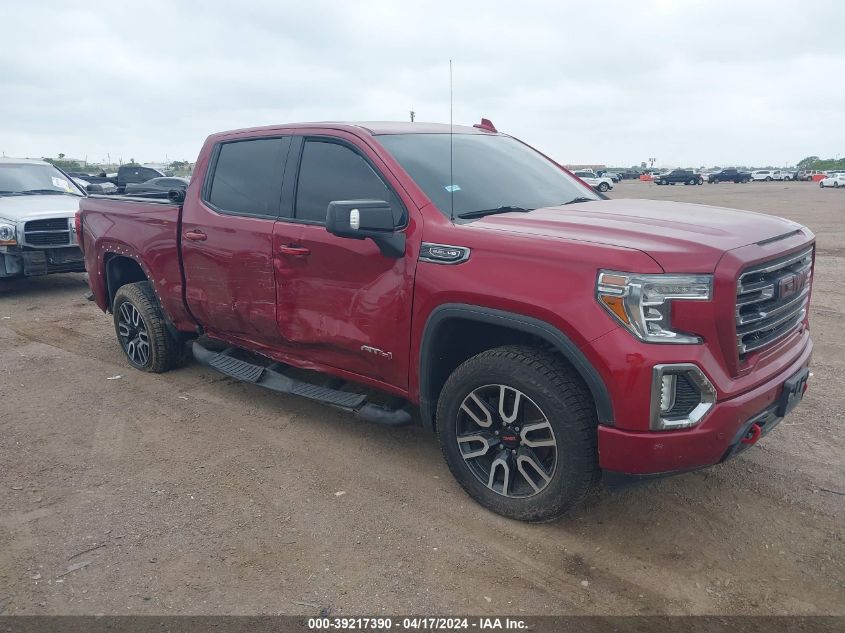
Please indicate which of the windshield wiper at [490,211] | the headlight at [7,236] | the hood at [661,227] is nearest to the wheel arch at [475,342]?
the hood at [661,227]

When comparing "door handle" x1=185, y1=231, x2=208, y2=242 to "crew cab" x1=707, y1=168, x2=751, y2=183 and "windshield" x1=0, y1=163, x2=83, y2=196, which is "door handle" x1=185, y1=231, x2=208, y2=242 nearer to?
"windshield" x1=0, y1=163, x2=83, y2=196

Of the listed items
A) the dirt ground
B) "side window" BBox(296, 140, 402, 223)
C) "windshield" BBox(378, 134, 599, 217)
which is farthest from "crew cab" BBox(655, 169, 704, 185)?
"side window" BBox(296, 140, 402, 223)

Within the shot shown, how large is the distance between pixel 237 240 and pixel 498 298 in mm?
2036

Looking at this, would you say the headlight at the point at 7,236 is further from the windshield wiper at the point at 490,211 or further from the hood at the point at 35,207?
the windshield wiper at the point at 490,211

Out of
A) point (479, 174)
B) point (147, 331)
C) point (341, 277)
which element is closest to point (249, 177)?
point (341, 277)

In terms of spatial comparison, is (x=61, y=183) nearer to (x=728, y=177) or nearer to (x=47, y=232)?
(x=47, y=232)

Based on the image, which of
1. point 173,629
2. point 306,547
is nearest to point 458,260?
point 306,547

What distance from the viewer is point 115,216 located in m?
5.49

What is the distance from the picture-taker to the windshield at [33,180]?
9.91 m

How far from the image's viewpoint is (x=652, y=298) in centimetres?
274

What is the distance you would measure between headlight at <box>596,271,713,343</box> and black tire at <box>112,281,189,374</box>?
3.89m

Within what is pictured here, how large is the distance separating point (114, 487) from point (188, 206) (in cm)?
204

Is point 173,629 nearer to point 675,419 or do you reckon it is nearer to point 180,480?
point 180,480

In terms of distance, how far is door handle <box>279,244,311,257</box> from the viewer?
155 inches
